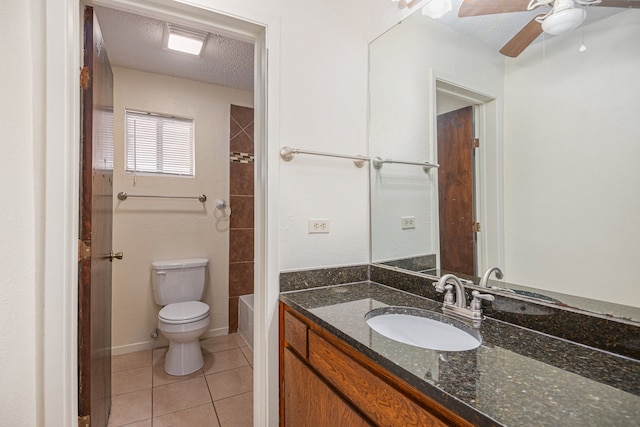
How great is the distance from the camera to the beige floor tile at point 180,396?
73.2 inches

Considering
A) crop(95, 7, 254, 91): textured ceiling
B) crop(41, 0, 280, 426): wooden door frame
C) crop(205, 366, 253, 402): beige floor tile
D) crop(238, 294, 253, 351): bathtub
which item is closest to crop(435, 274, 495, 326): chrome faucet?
crop(41, 0, 280, 426): wooden door frame

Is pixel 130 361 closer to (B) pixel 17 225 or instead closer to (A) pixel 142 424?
(A) pixel 142 424

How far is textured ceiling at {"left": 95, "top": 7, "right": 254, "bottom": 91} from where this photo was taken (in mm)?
1918

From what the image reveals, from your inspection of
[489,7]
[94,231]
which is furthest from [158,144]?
[489,7]

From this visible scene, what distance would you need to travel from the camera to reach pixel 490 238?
118 cm

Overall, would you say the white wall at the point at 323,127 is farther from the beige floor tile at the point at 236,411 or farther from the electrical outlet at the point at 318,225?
the beige floor tile at the point at 236,411

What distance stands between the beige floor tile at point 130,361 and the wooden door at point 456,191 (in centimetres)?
239

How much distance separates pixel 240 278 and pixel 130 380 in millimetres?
1124

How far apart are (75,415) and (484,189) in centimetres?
177

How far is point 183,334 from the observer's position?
7.11ft

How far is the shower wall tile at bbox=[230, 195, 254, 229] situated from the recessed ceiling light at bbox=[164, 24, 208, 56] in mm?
1256

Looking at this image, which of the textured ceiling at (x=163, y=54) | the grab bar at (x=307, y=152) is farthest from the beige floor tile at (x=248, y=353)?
the textured ceiling at (x=163, y=54)

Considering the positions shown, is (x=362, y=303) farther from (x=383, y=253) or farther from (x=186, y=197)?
(x=186, y=197)

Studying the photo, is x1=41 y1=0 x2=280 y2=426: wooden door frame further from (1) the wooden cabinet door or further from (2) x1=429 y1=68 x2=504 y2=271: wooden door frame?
(2) x1=429 y1=68 x2=504 y2=271: wooden door frame
